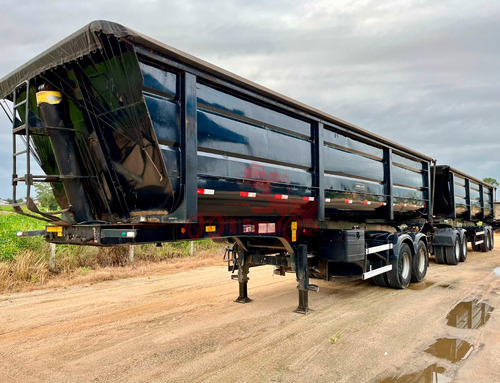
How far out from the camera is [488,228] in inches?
645

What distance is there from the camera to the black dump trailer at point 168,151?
3695 millimetres

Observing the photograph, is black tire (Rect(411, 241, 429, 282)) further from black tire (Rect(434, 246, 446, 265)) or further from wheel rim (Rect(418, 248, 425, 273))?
black tire (Rect(434, 246, 446, 265))

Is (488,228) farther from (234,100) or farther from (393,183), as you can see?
(234,100)

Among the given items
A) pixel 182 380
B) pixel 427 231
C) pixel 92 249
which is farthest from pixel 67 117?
pixel 427 231

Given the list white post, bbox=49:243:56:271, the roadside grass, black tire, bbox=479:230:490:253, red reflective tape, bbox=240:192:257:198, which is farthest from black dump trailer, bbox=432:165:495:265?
white post, bbox=49:243:56:271

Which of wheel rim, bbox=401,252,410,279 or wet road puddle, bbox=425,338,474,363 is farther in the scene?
wheel rim, bbox=401,252,410,279

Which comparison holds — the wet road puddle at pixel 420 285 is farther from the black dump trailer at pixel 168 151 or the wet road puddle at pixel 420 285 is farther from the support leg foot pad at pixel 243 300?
the support leg foot pad at pixel 243 300

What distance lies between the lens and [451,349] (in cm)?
437

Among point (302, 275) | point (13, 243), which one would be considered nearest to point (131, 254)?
point (13, 243)

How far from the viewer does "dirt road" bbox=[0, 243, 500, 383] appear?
382 cm

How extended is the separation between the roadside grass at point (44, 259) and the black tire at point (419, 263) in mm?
6532

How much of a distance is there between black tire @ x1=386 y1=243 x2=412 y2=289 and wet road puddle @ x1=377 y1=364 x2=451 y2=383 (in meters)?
3.89

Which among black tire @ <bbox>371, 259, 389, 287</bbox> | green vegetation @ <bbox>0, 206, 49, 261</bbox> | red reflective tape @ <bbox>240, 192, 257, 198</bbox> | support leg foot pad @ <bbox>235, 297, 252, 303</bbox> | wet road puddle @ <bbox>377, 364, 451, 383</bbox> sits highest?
red reflective tape @ <bbox>240, 192, 257, 198</bbox>

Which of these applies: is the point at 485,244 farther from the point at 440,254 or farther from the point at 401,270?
the point at 401,270
